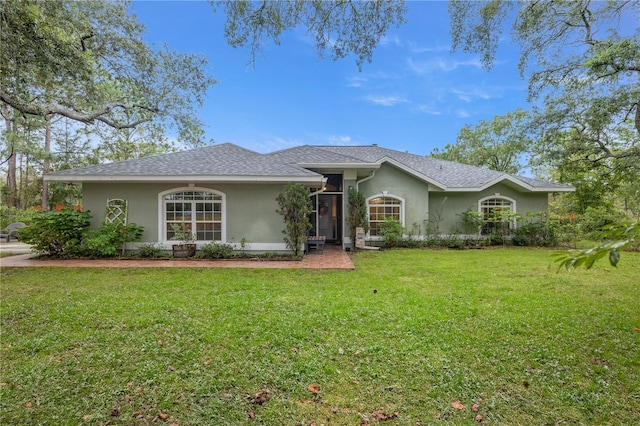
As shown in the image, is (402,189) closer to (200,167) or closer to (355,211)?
(355,211)

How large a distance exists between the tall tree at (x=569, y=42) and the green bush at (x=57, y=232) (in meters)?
12.3

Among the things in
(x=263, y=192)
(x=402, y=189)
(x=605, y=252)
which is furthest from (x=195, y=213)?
(x=605, y=252)

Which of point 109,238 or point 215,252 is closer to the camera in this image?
point 109,238

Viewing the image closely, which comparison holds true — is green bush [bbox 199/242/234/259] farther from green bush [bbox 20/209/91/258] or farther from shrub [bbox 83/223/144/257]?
green bush [bbox 20/209/91/258]

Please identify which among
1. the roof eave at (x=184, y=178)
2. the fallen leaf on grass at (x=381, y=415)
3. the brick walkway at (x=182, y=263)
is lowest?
the fallen leaf on grass at (x=381, y=415)

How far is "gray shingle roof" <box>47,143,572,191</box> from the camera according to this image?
9852mm

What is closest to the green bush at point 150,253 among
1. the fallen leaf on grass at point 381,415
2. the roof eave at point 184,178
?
the roof eave at point 184,178

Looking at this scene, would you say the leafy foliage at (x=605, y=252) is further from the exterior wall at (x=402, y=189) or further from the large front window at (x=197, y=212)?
the exterior wall at (x=402, y=189)

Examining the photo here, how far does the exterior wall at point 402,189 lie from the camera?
13.2 metres

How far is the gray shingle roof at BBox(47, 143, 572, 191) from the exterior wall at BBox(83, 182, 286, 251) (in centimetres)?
56

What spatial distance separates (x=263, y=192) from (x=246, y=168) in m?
1.06

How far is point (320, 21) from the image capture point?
4.88 m

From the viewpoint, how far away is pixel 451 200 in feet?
46.4

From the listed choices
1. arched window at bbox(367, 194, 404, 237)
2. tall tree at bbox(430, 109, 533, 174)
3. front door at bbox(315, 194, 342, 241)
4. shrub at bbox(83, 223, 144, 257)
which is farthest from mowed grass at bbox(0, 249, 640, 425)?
tall tree at bbox(430, 109, 533, 174)
